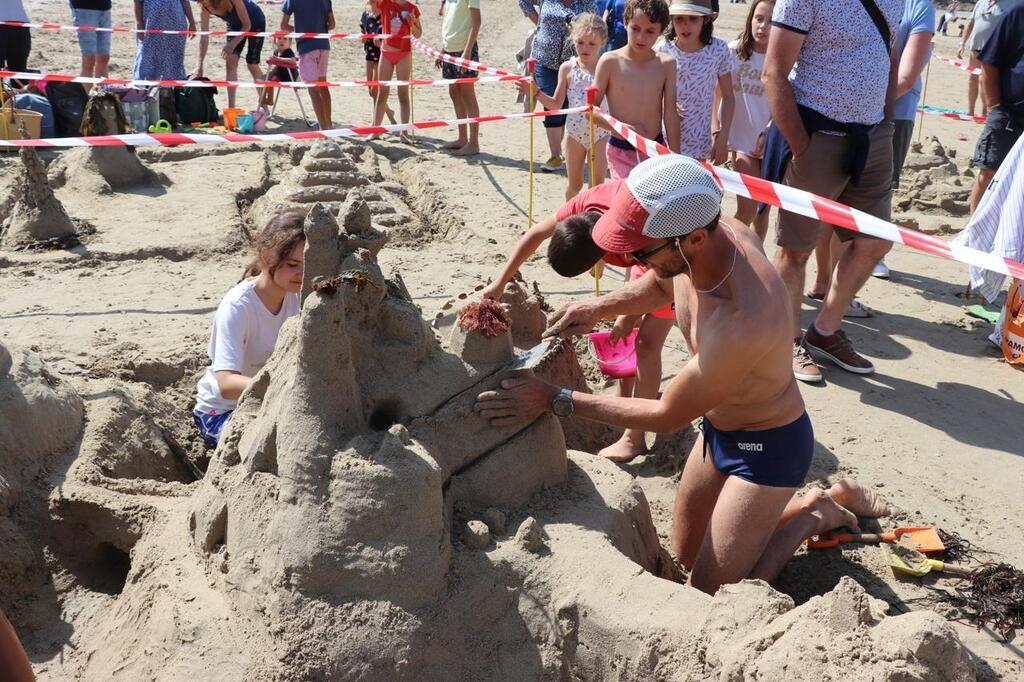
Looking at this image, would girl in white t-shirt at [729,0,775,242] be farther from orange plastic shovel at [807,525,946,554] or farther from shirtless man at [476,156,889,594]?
shirtless man at [476,156,889,594]

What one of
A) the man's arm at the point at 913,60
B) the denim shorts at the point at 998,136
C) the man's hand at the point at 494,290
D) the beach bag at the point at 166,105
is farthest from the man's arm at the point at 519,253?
Answer: the beach bag at the point at 166,105

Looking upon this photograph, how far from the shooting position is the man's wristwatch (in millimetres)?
3219

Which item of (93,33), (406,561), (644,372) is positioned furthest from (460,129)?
(406,561)

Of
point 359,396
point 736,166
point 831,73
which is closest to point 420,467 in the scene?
point 359,396

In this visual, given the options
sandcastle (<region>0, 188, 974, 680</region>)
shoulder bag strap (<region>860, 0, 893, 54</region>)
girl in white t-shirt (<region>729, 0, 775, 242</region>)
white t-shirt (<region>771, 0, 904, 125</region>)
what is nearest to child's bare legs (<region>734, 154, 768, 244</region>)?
girl in white t-shirt (<region>729, 0, 775, 242</region>)

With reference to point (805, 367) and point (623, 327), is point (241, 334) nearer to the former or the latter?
point (623, 327)

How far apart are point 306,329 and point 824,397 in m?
3.36

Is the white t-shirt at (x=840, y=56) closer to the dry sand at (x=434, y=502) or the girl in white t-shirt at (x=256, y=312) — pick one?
the dry sand at (x=434, y=502)

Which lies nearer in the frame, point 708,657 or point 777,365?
point 708,657

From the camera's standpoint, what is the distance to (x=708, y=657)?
260 cm

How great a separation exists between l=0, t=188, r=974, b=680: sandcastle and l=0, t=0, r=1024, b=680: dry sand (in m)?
0.01

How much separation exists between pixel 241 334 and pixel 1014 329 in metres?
4.43

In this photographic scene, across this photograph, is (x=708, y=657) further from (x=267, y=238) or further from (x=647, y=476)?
(x=267, y=238)

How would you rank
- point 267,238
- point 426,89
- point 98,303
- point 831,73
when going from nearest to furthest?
1. point 267,238
2. point 831,73
3. point 98,303
4. point 426,89
